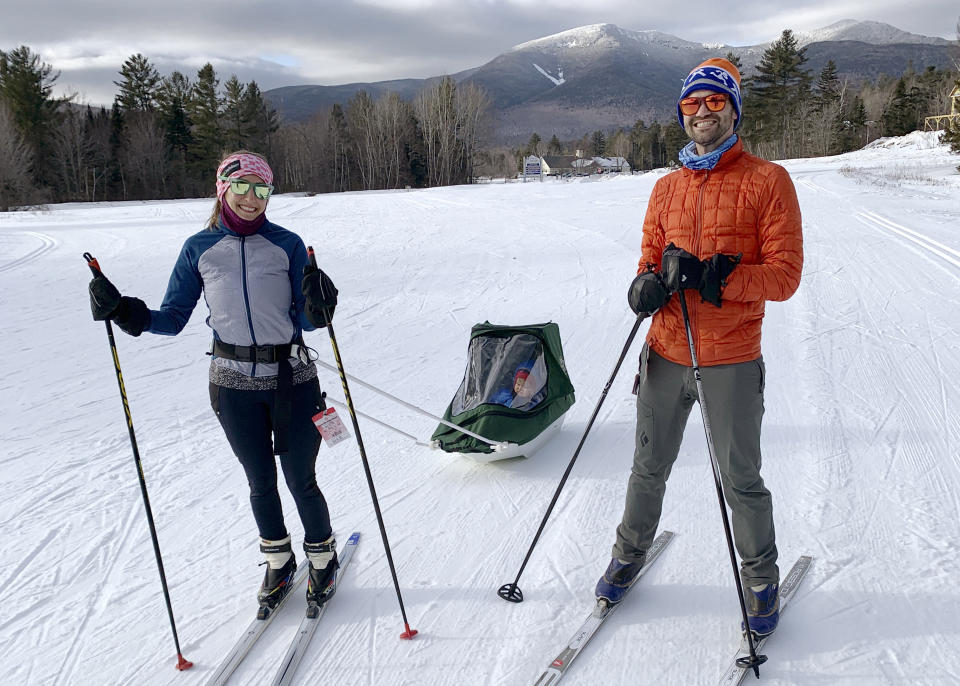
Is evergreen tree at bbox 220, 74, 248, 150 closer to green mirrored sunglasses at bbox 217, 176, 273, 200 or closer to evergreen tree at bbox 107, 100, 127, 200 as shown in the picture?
evergreen tree at bbox 107, 100, 127, 200

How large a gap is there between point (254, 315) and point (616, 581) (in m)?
1.98

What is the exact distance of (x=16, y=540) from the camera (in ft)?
11.9

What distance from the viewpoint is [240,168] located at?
8.90 ft

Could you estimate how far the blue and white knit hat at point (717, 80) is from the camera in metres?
2.40

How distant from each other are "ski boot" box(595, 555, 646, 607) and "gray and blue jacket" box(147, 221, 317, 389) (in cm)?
163

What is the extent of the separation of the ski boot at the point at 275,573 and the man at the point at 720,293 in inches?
65.2

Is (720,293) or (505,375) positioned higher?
(720,293)

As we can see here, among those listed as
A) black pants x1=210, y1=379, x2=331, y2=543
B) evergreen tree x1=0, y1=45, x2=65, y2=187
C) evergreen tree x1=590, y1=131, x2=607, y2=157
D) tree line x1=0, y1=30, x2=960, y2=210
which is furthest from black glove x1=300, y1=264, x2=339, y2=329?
evergreen tree x1=590, y1=131, x2=607, y2=157

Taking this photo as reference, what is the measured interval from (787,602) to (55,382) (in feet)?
21.4

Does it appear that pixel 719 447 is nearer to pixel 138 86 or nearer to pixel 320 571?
pixel 320 571

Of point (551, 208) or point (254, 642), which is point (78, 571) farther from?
point (551, 208)

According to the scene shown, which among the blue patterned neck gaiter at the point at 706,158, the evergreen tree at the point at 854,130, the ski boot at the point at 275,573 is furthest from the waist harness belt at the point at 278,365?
the evergreen tree at the point at 854,130

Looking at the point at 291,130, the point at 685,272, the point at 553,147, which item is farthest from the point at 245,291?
the point at 553,147

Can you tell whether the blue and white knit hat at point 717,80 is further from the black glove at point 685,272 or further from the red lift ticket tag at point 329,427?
the red lift ticket tag at point 329,427
